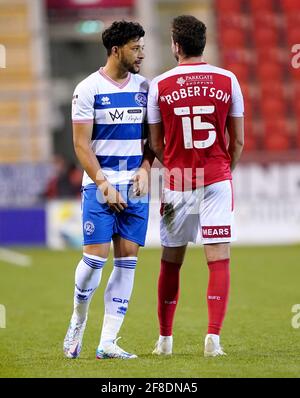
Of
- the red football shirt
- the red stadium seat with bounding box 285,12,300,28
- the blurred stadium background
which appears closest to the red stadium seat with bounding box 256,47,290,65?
the blurred stadium background

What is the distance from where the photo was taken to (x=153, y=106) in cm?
682

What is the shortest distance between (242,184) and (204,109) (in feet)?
38.1

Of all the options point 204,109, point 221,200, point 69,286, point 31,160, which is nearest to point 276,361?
point 221,200

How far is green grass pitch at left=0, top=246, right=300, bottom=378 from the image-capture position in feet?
20.7

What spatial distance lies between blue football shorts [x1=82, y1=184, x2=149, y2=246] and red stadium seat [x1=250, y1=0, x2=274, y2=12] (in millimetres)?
15667

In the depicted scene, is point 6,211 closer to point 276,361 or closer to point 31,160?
point 31,160

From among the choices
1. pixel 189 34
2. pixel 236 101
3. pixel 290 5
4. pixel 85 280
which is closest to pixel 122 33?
pixel 189 34

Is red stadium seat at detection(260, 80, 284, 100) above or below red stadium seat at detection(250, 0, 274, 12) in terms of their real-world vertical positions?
below

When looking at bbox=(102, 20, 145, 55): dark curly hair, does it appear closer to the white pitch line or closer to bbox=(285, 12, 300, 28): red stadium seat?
the white pitch line

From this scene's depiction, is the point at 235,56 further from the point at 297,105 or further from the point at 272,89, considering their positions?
the point at 297,105

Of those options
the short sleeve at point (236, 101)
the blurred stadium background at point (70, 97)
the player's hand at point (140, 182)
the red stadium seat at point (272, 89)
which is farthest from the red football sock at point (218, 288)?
the red stadium seat at point (272, 89)

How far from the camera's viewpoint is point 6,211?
18.4 metres

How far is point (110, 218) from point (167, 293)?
0.70 metres

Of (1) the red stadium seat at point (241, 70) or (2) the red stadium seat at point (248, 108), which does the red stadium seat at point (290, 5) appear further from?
(2) the red stadium seat at point (248, 108)
